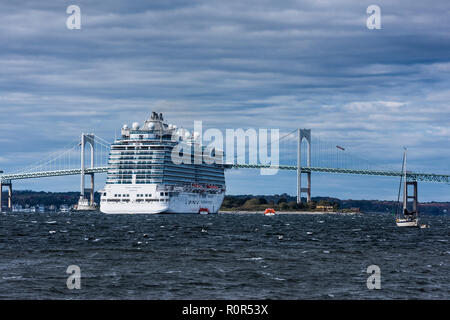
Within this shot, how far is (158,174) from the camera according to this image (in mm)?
130000

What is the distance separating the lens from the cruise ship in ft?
414

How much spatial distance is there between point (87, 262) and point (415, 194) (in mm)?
141188

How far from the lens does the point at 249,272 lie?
31641 millimetres

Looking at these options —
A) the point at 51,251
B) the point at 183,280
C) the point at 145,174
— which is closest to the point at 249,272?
the point at 183,280

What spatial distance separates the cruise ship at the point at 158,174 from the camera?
126m
